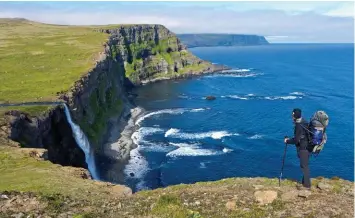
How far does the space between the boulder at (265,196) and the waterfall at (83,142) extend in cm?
4626

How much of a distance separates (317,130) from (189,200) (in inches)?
321

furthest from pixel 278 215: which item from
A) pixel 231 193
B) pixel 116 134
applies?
pixel 116 134

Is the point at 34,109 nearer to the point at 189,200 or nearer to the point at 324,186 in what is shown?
the point at 189,200

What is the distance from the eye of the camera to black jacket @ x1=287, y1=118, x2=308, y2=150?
763 inches

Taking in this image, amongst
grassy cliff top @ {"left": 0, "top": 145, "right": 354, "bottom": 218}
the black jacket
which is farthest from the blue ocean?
the black jacket

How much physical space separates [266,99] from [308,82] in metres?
47.0

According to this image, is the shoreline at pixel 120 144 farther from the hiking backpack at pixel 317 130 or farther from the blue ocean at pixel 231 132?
the hiking backpack at pixel 317 130

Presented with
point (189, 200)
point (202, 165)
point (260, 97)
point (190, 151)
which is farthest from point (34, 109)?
point (260, 97)

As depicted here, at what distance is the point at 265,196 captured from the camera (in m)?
21.0

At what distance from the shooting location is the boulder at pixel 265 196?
20531 mm

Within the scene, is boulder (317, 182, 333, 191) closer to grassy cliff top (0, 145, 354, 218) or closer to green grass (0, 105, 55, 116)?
grassy cliff top (0, 145, 354, 218)

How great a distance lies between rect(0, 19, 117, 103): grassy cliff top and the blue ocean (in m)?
22.5

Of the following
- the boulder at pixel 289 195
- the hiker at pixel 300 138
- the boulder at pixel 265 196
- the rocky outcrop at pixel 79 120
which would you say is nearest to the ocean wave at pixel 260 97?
the rocky outcrop at pixel 79 120

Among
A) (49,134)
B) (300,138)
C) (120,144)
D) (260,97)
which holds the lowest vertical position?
(120,144)
